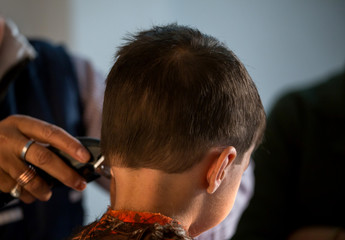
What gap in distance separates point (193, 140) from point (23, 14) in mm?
1308

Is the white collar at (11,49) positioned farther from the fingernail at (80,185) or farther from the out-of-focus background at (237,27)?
the out-of-focus background at (237,27)

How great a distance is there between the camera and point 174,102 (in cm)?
48

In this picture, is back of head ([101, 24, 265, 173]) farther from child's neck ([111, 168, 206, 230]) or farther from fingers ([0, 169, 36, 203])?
fingers ([0, 169, 36, 203])

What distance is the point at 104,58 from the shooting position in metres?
1.73

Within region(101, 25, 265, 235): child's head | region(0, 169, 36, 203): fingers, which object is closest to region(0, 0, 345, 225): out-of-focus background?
region(0, 169, 36, 203): fingers

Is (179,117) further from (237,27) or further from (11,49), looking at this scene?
(237,27)

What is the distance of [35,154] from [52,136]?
0.03 meters

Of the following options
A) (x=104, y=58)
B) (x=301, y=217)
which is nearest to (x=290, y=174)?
(x=301, y=217)

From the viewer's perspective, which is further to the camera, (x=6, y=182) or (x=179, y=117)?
(x=6, y=182)

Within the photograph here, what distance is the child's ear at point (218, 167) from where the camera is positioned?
0.50 metres

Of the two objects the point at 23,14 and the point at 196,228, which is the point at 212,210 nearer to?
the point at 196,228

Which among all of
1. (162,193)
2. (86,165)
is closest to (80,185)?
(86,165)

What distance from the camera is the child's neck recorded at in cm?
51

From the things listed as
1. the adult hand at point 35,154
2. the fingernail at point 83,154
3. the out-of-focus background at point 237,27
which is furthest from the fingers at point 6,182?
the out-of-focus background at point 237,27
